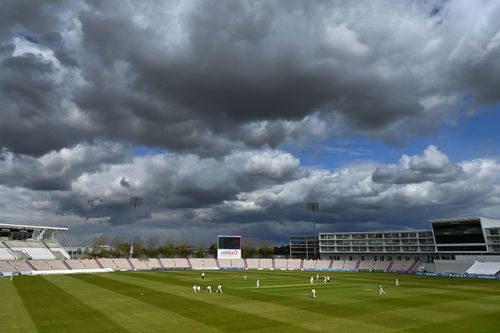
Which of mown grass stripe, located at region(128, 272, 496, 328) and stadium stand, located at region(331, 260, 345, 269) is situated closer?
mown grass stripe, located at region(128, 272, 496, 328)

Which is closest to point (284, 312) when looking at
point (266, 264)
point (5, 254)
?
point (5, 254)

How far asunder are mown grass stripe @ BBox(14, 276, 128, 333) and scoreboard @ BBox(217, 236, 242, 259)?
263ft

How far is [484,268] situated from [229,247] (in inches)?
2868

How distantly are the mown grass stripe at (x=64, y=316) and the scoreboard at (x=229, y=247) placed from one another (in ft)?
263

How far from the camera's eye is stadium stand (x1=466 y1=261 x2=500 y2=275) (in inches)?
3858

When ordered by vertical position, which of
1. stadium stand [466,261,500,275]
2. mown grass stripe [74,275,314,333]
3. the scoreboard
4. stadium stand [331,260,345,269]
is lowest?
mown grass stripe [74,275,314,333]

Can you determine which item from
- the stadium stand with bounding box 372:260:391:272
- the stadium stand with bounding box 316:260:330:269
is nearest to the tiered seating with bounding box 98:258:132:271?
the stadium stand with bounding box 316:260:330:269

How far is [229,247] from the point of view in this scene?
127m

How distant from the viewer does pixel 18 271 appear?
301 feet

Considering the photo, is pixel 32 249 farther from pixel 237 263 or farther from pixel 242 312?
pixel 242 312

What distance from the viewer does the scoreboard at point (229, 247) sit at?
413ft

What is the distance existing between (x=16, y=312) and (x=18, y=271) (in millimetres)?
67705

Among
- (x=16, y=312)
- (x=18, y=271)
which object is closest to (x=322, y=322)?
(x=16, y=312)

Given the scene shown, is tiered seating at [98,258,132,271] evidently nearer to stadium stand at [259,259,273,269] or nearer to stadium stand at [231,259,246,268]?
stadium stand at [231,259,246,268]
